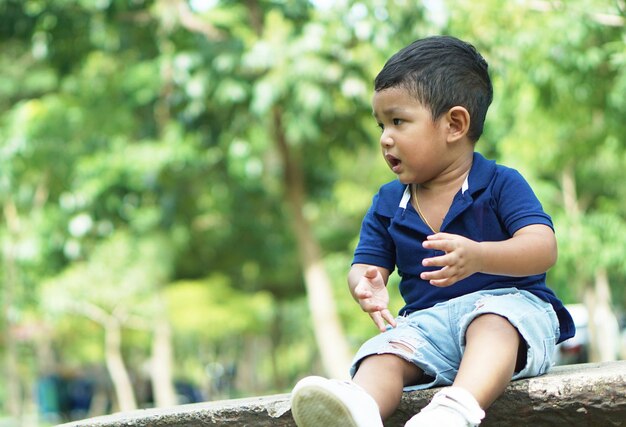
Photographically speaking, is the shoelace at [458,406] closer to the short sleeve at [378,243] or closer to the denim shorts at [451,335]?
the denim shorts at [451,335]

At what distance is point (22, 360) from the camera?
29219 millimetres

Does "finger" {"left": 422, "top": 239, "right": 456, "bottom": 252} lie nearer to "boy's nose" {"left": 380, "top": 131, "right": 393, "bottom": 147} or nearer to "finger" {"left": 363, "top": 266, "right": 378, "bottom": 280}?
"finger" {"left": 363, "top": 266, "right": 378, "bottom": 280}

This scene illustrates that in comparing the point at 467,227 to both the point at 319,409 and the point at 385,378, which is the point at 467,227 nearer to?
the point at 385,378

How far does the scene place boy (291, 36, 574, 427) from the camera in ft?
8.79

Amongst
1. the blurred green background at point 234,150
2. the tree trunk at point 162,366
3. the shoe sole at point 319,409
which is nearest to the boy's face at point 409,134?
the shoe sole at point 319,409

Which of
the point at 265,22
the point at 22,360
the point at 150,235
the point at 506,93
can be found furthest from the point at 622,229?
the point at 22,360

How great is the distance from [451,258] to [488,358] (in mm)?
311

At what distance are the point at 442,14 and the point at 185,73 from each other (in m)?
4.04

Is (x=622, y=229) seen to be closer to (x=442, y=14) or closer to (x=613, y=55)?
(x=442, y=14)

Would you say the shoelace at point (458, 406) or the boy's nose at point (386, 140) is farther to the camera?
the boy's nose at point (386, 140)

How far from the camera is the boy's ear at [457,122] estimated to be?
9.43ft

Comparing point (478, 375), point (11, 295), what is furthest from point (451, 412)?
point (11, 295)

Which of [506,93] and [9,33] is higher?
[9,33]

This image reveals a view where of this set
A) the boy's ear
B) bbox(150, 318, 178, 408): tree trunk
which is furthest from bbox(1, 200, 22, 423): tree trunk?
the boy's ear
